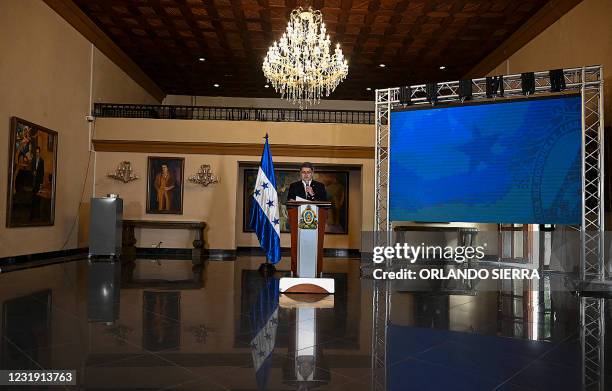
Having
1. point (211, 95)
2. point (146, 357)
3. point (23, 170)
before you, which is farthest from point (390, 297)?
point (211, 95)

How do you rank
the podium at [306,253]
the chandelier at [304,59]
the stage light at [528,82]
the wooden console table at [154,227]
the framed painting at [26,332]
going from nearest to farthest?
1. the framed painting at [26,332]
2. the podium at [306,253]
3. the stage light at [528,82]
4. the chandelier at [304,59]
5. the wooden console table at [154,227]

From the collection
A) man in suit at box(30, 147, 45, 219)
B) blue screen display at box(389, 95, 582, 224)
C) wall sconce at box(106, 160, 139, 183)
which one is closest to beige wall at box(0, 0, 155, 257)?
man in suit at box(30, 147, 45, 219)

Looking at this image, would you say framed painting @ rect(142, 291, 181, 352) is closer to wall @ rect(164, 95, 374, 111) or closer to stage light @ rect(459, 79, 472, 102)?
stage light @ rect(459, 79, 472, 102)

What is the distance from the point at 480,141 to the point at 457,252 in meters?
3.82

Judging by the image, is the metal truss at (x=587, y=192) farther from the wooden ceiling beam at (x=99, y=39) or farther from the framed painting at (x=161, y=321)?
the wooden ceiling beam at (x=99, y=39)

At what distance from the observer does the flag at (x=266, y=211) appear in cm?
832

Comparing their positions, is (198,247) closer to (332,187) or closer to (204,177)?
(204,177)

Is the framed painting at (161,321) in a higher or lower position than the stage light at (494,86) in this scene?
lower

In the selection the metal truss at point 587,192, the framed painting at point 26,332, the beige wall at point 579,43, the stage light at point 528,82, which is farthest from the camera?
the beige wall at point 579,43

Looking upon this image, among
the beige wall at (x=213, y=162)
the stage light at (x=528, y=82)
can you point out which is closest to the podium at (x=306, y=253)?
the stage light at (x=528, y=82)

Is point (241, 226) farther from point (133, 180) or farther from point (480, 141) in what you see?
point (480, 141)

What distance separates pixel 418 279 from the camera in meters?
7.76

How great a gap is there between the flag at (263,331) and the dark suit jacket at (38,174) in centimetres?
571

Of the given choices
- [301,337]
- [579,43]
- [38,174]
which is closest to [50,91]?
[38,174]
